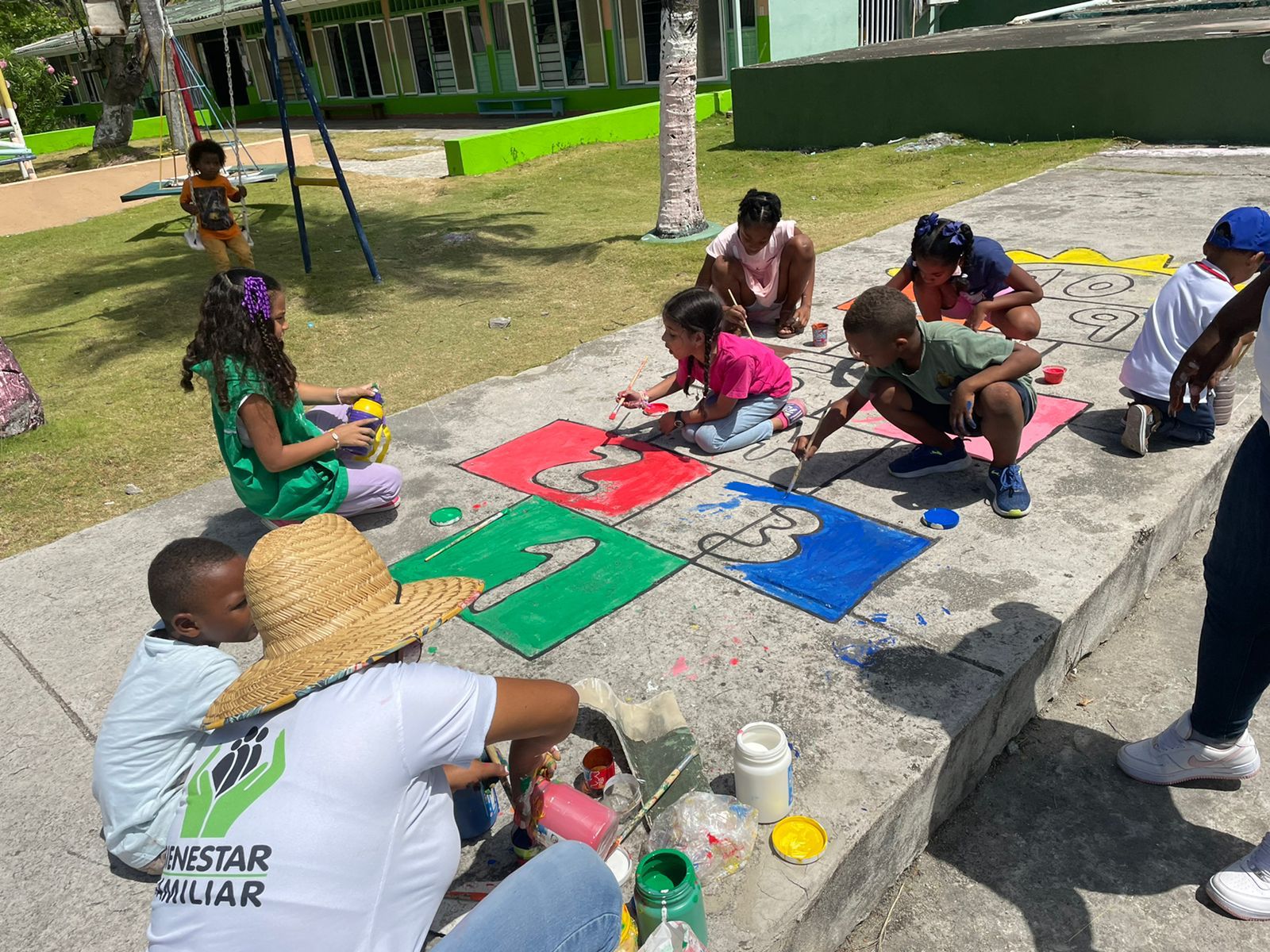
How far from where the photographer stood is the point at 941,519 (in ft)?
11.7

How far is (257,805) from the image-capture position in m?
1.48

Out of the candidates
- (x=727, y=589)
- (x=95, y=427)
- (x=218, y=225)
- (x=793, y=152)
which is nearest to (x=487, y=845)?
(x=727, y=589)

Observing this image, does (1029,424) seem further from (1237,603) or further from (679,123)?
(679,123)

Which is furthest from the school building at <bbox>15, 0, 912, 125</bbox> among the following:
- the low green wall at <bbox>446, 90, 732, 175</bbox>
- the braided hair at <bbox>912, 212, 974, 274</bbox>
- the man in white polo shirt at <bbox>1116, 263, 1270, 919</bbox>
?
the man in white polo shirt at <bbox>1116, 263, 1270, 919</bbox>

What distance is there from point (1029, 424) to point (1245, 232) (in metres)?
1.14

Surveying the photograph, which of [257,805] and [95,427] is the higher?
[257,805]

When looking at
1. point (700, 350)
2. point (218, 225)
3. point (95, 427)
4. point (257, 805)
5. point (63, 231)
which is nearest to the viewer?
point (257, 805)

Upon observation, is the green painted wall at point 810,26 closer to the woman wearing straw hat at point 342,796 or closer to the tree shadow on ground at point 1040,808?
the tree shadow on ground at point 1040,808

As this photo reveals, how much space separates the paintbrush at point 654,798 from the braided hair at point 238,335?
2244 mm

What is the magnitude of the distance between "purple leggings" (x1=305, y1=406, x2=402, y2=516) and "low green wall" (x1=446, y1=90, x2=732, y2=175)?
1125 centimetres

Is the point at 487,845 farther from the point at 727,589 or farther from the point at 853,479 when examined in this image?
the point at 853,479

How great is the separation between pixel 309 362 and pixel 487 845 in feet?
16.6

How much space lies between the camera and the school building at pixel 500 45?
17938 mm

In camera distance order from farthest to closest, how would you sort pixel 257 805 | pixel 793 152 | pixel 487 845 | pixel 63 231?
1. pixel 793 152
2. pixel 63 231
3. pixel 487 845
4. pixel 257 805
